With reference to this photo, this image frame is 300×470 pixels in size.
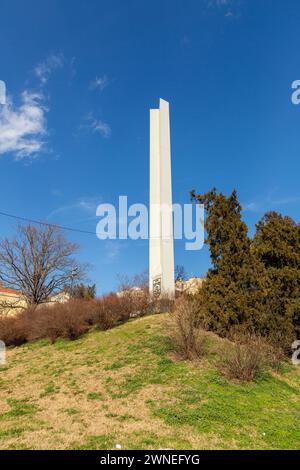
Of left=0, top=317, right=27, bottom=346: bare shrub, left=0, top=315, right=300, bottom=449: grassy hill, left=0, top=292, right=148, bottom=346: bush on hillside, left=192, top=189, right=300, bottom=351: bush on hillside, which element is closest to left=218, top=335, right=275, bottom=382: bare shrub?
left=0, top=315, right=300, bottom=449: grassy hill

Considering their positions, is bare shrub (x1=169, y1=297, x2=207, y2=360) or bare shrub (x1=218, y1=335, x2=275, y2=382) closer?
bare shrub (x1=218, y1=335, x2=275, y2=382)

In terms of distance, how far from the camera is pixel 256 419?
726 centimetres

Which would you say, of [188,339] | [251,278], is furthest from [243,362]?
[251,278]

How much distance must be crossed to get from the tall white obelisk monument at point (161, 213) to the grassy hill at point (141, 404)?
781cm

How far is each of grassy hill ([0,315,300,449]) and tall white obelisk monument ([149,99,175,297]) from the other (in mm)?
7806

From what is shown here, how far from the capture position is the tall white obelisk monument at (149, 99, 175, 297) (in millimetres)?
20359

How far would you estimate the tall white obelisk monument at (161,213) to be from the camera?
20.4 meters

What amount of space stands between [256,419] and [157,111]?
67.6 ft

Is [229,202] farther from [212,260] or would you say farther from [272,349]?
[272,349]

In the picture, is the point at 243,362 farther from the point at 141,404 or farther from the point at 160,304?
the point at 160,304

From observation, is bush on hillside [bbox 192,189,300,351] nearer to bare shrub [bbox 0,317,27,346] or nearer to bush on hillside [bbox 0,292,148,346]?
bush on hillside [bbox 0,292,148,346]

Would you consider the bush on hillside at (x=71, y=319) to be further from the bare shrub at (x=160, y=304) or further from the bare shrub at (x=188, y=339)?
the bare shrub at (x=188, y=339)

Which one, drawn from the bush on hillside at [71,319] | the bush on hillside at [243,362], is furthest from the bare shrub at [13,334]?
the bush on hillside at [243,362]
